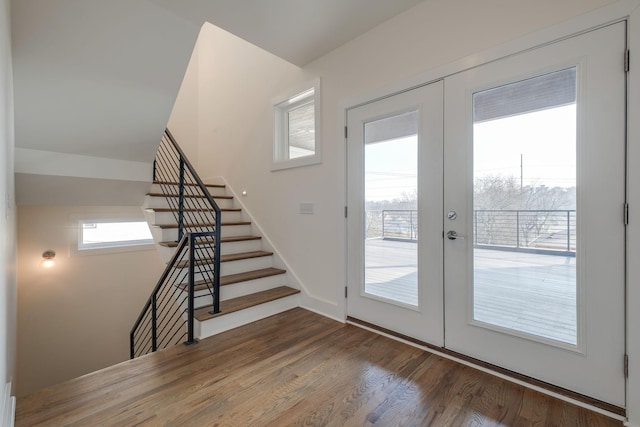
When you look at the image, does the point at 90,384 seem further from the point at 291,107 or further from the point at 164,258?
the point at 291,107

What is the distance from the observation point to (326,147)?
3.02m

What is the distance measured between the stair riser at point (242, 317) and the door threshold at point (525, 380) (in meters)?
1.14

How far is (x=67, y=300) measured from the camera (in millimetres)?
4434

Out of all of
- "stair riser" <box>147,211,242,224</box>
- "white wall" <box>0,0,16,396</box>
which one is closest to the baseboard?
"white wall" <box>0,0,16,396</box>

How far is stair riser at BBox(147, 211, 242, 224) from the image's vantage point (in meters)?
3.40

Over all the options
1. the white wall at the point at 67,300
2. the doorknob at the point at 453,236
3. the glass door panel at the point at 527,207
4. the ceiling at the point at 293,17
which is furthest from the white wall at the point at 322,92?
the white wall at the point at 67,300

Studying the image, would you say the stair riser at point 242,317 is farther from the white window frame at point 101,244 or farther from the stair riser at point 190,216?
the white window frame at point 101,244

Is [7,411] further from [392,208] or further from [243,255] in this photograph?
[392,208]

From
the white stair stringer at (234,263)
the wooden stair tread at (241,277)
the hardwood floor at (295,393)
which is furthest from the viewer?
the wooden stair tread at (241,277)

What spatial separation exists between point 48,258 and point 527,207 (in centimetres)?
587

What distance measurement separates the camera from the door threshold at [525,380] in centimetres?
160

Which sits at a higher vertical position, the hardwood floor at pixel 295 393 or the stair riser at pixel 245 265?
the stair riser at pixel 245 265

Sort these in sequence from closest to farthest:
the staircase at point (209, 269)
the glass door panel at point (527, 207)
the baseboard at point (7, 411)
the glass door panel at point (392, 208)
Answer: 1. the baseboard at point (7, 411)
2. the glass door panel at point (527, 207)
3. the glass door panel at point (392, 208)
4. the staircase at point (209, 269)

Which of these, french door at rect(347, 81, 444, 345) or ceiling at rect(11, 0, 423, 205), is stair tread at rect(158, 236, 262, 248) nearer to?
ceiling at rect(11, 0, 423, 205)
